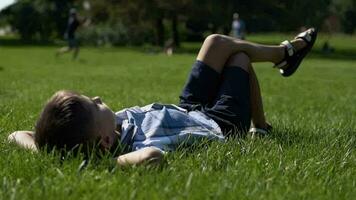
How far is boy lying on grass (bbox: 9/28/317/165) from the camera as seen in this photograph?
3521 mm

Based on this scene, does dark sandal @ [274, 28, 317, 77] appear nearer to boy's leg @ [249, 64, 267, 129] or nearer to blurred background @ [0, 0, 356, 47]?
boy's leg @ [249, 64, 267, 129]

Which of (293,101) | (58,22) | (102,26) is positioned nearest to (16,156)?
(293,101)

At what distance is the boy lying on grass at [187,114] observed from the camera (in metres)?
3.52

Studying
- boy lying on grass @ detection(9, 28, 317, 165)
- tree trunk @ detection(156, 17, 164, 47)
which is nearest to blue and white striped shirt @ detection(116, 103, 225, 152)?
boy lying on grass @ detection(9, 28, 317, 165)

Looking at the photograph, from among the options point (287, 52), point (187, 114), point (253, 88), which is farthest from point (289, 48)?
point (187, 114)

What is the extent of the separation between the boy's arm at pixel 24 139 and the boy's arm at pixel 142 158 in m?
0.65

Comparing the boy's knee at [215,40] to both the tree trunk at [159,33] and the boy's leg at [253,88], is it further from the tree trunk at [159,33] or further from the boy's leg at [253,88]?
the tree trunk at [159,33]

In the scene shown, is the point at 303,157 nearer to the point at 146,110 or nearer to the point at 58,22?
the point at 146,110

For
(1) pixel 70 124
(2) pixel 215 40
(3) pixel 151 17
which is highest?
(2) pixel 215 40

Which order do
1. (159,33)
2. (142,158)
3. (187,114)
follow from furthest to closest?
(159,33), (187,114), (142,158)

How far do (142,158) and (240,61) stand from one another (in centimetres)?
167

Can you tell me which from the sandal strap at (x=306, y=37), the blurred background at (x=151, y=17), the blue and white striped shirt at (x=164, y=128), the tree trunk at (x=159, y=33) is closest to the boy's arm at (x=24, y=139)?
the blue and white striped shirt at (x=164, y=128)

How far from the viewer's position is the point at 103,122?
365cm

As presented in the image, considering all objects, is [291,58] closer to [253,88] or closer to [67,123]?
[253,88]
